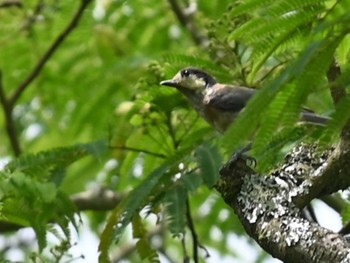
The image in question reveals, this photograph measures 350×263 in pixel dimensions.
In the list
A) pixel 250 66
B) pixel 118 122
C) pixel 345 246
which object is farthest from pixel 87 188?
pixel 345 246

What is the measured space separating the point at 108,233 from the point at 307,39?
152cm

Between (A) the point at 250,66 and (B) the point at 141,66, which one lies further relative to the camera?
(B) the point at 141,66

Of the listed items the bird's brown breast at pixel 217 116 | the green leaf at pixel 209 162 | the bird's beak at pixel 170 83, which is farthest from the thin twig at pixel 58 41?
the green leaf at pixel 209 162

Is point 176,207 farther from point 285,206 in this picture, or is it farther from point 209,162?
point 285,206

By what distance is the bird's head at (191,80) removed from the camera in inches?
248

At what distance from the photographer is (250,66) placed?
18.7 ft

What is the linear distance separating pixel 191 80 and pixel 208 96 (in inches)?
10.2

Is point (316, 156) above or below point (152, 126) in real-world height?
above

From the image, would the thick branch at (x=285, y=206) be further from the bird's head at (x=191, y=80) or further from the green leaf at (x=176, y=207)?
the bird's head at (x=191, y=80)

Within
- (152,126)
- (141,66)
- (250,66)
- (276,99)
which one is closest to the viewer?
(276,99)

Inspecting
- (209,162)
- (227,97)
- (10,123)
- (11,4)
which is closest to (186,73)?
(227,97)

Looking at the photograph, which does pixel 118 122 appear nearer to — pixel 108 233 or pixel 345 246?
pixel 108 233

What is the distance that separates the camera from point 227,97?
660 cm

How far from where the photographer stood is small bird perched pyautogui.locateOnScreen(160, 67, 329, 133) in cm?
635
